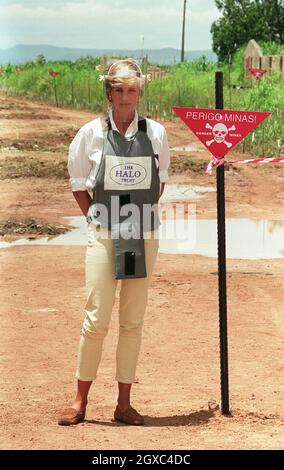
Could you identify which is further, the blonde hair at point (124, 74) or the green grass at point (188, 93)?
the green grass at point (188, 93)

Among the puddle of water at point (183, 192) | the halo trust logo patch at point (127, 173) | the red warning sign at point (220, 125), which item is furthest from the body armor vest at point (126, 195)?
the puddle of water at point (183, 192)

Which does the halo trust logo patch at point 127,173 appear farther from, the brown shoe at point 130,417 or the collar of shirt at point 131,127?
the brown shoe at point 130,417

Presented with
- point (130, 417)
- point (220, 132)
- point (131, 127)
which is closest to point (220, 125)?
point (220, 132)

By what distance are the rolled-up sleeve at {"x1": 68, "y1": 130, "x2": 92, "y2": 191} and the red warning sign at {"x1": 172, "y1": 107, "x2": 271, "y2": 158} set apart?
618 mm

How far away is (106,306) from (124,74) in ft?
3.83

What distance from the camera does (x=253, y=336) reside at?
28.5 feet

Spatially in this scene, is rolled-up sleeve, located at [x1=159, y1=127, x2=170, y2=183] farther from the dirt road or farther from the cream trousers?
the dirt road

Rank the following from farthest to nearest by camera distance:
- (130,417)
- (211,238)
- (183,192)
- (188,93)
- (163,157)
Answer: (188,93)
(183,192)
(211,238)
(130,417)
(163,157)

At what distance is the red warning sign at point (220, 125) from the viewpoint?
6293 millimetres

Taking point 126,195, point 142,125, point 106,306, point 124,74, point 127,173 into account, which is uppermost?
point 124,74

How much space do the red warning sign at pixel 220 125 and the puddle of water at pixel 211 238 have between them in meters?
5.85

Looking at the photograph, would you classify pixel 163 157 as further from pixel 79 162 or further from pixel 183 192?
pixel 183 192

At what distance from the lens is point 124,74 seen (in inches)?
234
